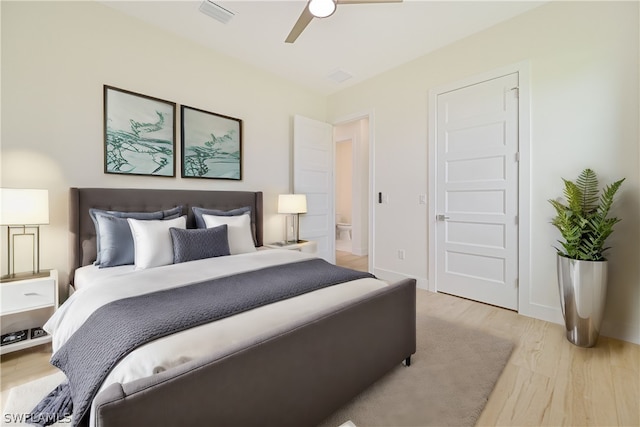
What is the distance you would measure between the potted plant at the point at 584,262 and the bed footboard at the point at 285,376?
1.38 metres

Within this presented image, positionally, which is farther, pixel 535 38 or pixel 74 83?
pixel 535 38

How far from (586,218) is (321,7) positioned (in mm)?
2569

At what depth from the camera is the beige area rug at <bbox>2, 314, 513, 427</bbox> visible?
1.44 m

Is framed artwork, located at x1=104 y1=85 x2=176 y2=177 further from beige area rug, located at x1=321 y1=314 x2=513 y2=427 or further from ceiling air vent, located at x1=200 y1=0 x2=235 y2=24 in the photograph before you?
beige area rug, located at x1=321 y1=314 x2=513 y2=427

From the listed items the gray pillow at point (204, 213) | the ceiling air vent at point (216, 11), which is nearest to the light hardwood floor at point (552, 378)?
the gray pillow at point (204, 213)

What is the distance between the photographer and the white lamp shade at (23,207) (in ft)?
6.15

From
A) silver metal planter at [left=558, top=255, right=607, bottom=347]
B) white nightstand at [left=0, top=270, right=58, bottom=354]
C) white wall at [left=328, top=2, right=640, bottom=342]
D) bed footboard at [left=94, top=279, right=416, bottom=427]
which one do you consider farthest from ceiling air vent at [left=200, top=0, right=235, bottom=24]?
silver metal planter at [left=558, top=255, right=607, bottom=347]

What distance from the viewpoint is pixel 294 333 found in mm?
1194

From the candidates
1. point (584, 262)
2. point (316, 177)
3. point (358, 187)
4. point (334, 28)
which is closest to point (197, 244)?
point (316, 177)

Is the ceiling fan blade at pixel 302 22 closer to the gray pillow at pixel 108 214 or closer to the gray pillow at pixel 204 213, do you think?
the gray pillow at pixel 204 213

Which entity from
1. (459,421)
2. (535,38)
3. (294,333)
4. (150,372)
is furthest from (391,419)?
(535,38)

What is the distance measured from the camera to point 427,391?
164 centimetres

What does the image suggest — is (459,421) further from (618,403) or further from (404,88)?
(404,88)

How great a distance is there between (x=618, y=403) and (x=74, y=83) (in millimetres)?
4447
